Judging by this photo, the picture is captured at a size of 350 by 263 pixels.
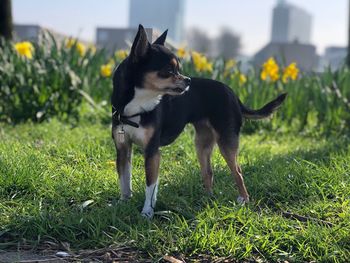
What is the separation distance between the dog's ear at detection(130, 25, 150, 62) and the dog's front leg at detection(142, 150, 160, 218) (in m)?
0.60

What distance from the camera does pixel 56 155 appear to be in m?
4.55

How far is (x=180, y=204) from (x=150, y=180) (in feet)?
1.21

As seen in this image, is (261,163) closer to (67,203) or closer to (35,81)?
(67,203)

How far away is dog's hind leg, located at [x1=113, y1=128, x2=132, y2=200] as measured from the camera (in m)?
3.33

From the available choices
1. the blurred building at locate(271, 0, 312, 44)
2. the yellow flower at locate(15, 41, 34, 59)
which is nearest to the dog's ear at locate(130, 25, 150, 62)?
the yellow flower at locate(15, 41, 34, 59)

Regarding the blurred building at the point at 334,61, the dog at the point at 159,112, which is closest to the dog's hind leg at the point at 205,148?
the dog at the point at 159,112

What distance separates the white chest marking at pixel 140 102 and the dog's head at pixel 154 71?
4 centimetres

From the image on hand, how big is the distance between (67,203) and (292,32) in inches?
1657

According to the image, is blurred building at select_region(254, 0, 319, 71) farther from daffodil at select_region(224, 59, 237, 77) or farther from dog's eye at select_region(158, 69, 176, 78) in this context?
dog's eye at select_region(158, 69, 176, 78)

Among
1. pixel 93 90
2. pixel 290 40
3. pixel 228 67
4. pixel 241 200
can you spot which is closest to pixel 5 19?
pixel 93 90

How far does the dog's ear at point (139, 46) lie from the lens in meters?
2.96

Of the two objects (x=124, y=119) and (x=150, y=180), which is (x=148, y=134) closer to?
(x=124, y=119)

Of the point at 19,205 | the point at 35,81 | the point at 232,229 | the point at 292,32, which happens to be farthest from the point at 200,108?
the point at 292,32

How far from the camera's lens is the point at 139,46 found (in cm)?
300
